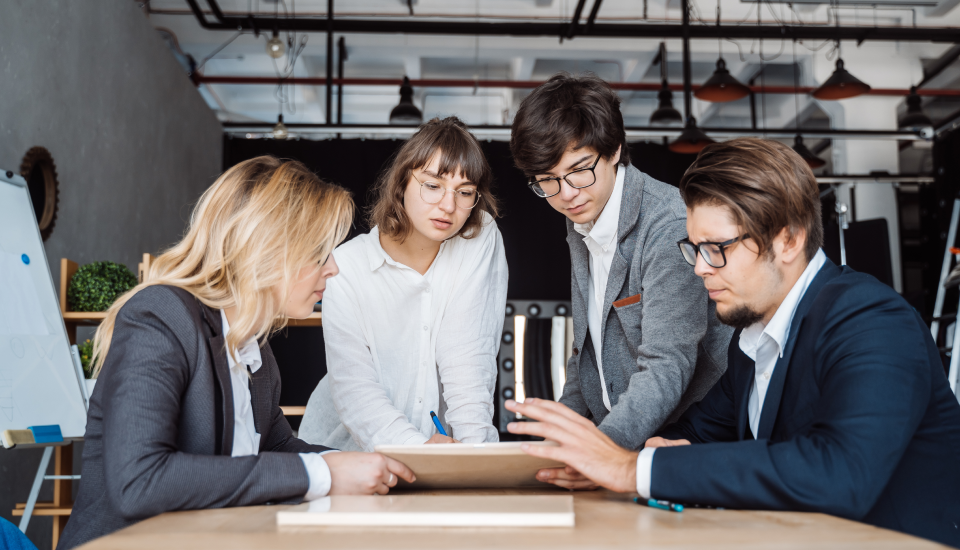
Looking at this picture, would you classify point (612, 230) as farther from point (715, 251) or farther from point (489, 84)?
point (489, 84)

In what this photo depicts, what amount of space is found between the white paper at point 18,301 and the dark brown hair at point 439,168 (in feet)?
4.47

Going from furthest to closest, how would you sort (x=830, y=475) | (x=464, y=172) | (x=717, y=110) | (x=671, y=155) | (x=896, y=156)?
(x=717, y=110)
(x=896, y=156)
(x=671, y=155)
(x=464, y=172)
(x=830, y=475)

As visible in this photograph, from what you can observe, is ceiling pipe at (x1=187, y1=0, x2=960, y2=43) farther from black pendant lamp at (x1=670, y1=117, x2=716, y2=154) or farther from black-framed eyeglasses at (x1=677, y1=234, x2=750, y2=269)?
black-framed eyeglasses at (x1=677, y1=234, x2=750, y2=269)

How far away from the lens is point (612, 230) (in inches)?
64.2

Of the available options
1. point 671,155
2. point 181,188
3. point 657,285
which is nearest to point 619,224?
point 657,285

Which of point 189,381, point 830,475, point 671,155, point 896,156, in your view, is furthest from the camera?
point 896,156

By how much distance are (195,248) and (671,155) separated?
6478mm

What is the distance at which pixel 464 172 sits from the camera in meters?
1.73

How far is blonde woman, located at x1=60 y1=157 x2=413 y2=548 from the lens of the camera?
37.6 inches

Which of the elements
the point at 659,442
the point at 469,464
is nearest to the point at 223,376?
the point at 469,464

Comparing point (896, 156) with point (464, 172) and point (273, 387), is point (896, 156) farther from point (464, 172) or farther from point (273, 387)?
point (273, 387)

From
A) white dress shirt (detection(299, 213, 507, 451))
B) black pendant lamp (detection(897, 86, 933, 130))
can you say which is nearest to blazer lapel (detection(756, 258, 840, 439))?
white dress shirt (detection(299, 213, 507, 451))

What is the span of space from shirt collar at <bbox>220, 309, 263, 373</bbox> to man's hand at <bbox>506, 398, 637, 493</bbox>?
0.50m

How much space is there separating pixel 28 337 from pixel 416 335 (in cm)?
150
